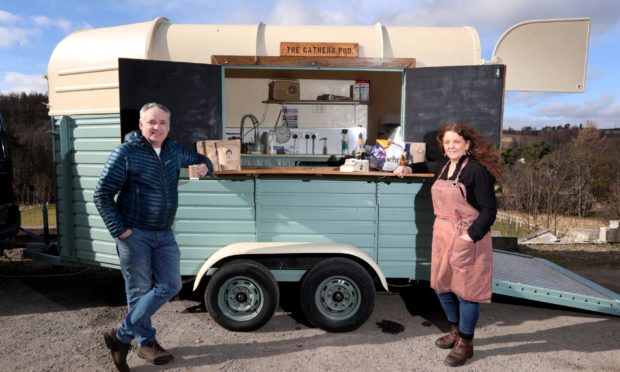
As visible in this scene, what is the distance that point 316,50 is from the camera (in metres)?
3.95

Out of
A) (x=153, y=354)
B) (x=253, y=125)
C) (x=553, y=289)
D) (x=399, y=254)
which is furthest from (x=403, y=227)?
(x=253, y=125)

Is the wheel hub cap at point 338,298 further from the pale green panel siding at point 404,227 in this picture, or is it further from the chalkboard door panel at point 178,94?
the chalkboard door panel at point 178,94

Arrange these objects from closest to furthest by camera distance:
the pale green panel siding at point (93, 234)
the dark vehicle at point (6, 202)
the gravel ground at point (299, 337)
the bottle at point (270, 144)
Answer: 1. the gravel ground at point (299, 337)
2. the pale green panel siding at point (93, 234)
3. the dark vehicle at point (6, 202)
4. the bottle at point (270, 144)

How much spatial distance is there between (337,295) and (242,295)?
31.7 inches

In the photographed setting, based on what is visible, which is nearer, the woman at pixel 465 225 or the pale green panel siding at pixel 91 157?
the woman at pixel 465 225

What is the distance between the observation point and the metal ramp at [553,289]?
12.4ft

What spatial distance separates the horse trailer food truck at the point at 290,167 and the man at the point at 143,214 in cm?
66

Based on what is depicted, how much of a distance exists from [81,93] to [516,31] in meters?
4.04

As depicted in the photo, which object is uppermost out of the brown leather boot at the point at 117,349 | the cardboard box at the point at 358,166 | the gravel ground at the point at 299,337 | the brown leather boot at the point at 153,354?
the cardboard box at the point at 358,166

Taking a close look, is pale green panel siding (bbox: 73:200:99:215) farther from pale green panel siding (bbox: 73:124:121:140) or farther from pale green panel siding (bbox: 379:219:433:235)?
pale green panel siding (bbox: 379:219:433:235)

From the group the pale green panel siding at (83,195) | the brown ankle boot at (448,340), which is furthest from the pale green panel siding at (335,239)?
the pale green panel siding at (83,195)

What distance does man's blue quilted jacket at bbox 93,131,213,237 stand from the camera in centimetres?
272

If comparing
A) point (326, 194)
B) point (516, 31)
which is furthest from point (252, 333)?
point (516, 31)

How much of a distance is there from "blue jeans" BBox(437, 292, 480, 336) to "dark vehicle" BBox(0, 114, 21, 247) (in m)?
4.69
